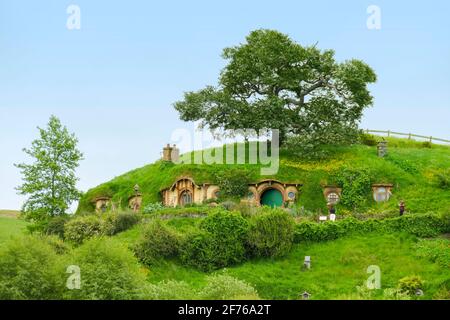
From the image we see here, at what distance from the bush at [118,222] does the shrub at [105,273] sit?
14048mm

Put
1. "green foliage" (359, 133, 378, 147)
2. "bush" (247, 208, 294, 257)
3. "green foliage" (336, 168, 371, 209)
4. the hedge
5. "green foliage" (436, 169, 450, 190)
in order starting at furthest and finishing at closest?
"green foliage" (359, 133, 378, 147) → "green foliage" (336, 168, 371, 209) → "green foliage" (436, 169, 450, 190) → the hedge → "bush" (247, 208, 294, 257)

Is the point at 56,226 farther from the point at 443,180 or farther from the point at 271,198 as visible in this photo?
the point at 443,180

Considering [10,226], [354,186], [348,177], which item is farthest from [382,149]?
[10,226]

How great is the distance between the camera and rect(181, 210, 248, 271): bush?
45938 millimetres

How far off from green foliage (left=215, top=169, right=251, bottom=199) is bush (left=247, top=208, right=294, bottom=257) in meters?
12.3

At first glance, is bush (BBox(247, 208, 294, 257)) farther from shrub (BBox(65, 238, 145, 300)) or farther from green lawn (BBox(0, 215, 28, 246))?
green lawn (BBox(0, 215, 28, 246))

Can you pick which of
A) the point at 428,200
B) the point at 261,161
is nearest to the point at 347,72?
the point at 261,161

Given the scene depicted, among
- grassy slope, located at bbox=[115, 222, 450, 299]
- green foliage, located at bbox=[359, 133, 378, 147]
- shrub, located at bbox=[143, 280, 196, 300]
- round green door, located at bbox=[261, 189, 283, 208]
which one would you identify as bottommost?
shrub, located at bbox=[143, 280, 196, 300]

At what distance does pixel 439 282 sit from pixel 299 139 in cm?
2398

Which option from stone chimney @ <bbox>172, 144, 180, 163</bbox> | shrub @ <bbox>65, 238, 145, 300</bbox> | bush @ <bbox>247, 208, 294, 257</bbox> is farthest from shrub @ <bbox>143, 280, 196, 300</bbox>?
stone chimney @ <bbox>172, 144, 180, 163</bbox>

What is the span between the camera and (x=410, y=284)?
41.3m

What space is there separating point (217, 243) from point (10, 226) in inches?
1158

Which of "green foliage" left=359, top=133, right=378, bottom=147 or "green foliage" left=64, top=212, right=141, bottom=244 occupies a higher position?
"green foliage" left=359, top=133, right=378, bottom=147
